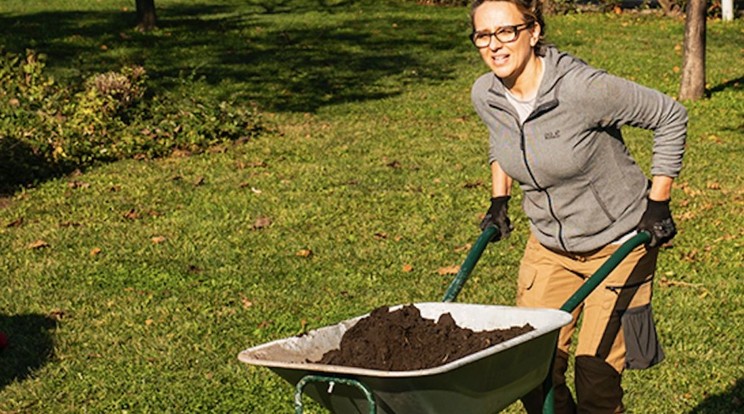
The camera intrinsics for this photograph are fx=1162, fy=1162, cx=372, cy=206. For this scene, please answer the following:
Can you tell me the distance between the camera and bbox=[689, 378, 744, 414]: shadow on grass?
19.2 feet

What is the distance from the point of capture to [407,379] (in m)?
3.25

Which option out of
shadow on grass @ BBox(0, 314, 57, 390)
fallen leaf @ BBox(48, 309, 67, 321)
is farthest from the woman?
fallen leaf @ BBox(48, 309, 67, 321)

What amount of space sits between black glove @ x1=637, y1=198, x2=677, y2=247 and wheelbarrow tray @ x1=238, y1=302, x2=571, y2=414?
62 cm

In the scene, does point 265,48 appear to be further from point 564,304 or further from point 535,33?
point 564,304

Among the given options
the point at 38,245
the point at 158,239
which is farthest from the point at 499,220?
the point at 38,245

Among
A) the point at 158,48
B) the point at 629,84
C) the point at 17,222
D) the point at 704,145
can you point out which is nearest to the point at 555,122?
the point at 629,84

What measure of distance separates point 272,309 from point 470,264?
3.30m

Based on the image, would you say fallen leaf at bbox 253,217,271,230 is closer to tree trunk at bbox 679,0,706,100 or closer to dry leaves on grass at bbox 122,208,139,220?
dry leaves on grass at bbox 122,208,139,220

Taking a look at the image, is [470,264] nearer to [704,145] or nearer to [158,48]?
[704,145]

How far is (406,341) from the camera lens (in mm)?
3627

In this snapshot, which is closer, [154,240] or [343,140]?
[154,240]

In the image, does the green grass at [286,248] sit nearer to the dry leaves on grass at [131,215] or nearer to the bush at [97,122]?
the dry leaves on grass at [131,215]

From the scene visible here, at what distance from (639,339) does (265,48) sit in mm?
15726

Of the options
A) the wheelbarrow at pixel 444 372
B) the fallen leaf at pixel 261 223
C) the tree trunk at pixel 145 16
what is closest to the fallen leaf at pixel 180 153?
the fallen leaf at pixel 261 223
